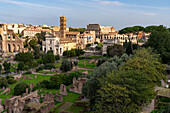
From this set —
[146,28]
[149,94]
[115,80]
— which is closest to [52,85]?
[115,80]

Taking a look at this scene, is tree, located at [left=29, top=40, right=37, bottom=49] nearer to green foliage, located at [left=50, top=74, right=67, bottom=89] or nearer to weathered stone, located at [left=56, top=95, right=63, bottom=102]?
green foliage, located at [left=50, top=74, right=67, bottom=89]

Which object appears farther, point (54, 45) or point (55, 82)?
point (54, 45)

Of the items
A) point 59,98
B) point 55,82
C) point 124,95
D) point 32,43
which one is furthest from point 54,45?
point 124,95

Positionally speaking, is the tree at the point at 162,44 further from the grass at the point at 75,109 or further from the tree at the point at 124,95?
the tree at the point at 124,95

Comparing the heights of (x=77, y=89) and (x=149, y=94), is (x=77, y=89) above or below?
below

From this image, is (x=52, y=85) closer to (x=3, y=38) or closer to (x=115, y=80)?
(x=115, y=80)

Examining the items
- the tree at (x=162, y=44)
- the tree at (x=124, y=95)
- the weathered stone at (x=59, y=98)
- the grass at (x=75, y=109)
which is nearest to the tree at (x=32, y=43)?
the tree at (x=162, y=44)

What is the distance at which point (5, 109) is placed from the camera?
2086 centimetres

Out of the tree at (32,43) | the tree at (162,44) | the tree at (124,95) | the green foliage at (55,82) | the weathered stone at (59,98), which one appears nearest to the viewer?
the tree at (124,95)

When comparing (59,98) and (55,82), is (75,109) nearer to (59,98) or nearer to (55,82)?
(59,98)

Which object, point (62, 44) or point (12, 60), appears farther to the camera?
point (62, 44)

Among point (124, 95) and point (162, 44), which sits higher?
point (162, 44)

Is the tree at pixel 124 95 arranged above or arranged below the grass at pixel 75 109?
above

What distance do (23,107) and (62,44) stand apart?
3938cm
